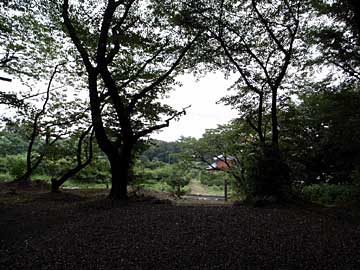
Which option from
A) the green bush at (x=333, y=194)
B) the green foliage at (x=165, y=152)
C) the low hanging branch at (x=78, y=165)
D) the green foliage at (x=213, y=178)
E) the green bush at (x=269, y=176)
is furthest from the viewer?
the green foliage at (x=165, y=152)

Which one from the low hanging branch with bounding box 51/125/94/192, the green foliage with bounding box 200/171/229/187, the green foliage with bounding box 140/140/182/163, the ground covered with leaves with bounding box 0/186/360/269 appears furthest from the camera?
the green foliage with bounding box 140/140/182/163

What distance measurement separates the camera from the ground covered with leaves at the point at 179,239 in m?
2.60

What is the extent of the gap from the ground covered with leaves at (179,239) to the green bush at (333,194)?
1965 mm

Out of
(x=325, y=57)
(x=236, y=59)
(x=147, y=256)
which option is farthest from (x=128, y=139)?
(x=325, y=57)

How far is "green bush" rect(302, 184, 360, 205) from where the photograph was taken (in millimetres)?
6430

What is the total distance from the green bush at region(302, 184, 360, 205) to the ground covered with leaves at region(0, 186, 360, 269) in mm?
1965

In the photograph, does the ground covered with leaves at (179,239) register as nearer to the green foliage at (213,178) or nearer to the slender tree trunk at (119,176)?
the slender tree trunk at (119,176)

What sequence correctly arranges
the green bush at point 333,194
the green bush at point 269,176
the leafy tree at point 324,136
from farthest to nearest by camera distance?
the green bush at point 333,194, the leafy tree at point 324,136, the green bush at point 269,176

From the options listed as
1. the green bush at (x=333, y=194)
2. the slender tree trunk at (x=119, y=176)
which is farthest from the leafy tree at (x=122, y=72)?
the green bush at (x=333, y=194)

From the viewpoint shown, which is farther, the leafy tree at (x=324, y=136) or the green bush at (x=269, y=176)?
the leafy tree at (x=324, y=136)

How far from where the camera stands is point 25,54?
7980 mm

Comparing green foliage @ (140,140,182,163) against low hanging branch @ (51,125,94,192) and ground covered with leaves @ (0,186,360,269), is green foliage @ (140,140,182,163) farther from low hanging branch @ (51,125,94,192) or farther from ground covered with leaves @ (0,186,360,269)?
ground covered with leaves @ (0,186,360,269)

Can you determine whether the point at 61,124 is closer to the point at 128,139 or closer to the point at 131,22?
the point at 128,139

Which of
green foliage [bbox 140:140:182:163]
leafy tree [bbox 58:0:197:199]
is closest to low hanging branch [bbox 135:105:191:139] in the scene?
leafy tree [bbox 58:0:197:199]
